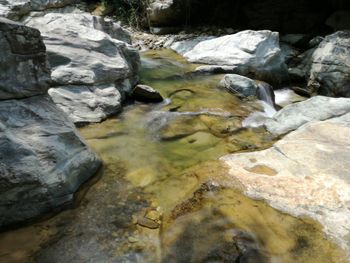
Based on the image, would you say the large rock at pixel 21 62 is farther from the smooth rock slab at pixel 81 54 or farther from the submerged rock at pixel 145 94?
A: the submerged rock at pixel 145 94

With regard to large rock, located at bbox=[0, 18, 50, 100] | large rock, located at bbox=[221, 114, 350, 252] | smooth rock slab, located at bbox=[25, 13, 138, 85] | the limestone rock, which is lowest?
the limestone rock

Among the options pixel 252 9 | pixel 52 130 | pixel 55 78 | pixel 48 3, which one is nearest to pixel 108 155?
pixel 52 130

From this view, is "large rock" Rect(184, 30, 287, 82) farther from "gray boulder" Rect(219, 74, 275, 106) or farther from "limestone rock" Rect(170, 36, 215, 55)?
"limestone rock" Rect(170, 36, 215, 55)

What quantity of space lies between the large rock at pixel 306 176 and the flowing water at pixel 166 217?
0.14 metres

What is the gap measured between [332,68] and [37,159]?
753cm

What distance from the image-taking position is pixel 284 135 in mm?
5488

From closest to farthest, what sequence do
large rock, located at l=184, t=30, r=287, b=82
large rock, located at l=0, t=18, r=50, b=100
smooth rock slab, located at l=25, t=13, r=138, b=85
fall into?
large rock, located at l=0, t=18, r=50, b=100, smooth rock slab, located at l=25, t=13, r=138, b=85, large rock, located at l=184, t=30, r=287, b=82

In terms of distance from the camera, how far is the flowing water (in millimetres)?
3021

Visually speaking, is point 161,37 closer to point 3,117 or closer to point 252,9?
point 252,9

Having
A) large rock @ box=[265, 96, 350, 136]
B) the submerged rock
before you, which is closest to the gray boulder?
large rock @ box=[265, 96, 350, 136]

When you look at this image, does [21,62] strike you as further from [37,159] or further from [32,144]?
[37,159]

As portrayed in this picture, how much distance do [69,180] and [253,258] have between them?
6.55ft

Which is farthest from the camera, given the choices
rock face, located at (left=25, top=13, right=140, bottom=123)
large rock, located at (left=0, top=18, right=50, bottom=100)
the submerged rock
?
the submerged rock

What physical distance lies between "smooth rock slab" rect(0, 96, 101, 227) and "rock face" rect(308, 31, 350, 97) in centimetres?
655
